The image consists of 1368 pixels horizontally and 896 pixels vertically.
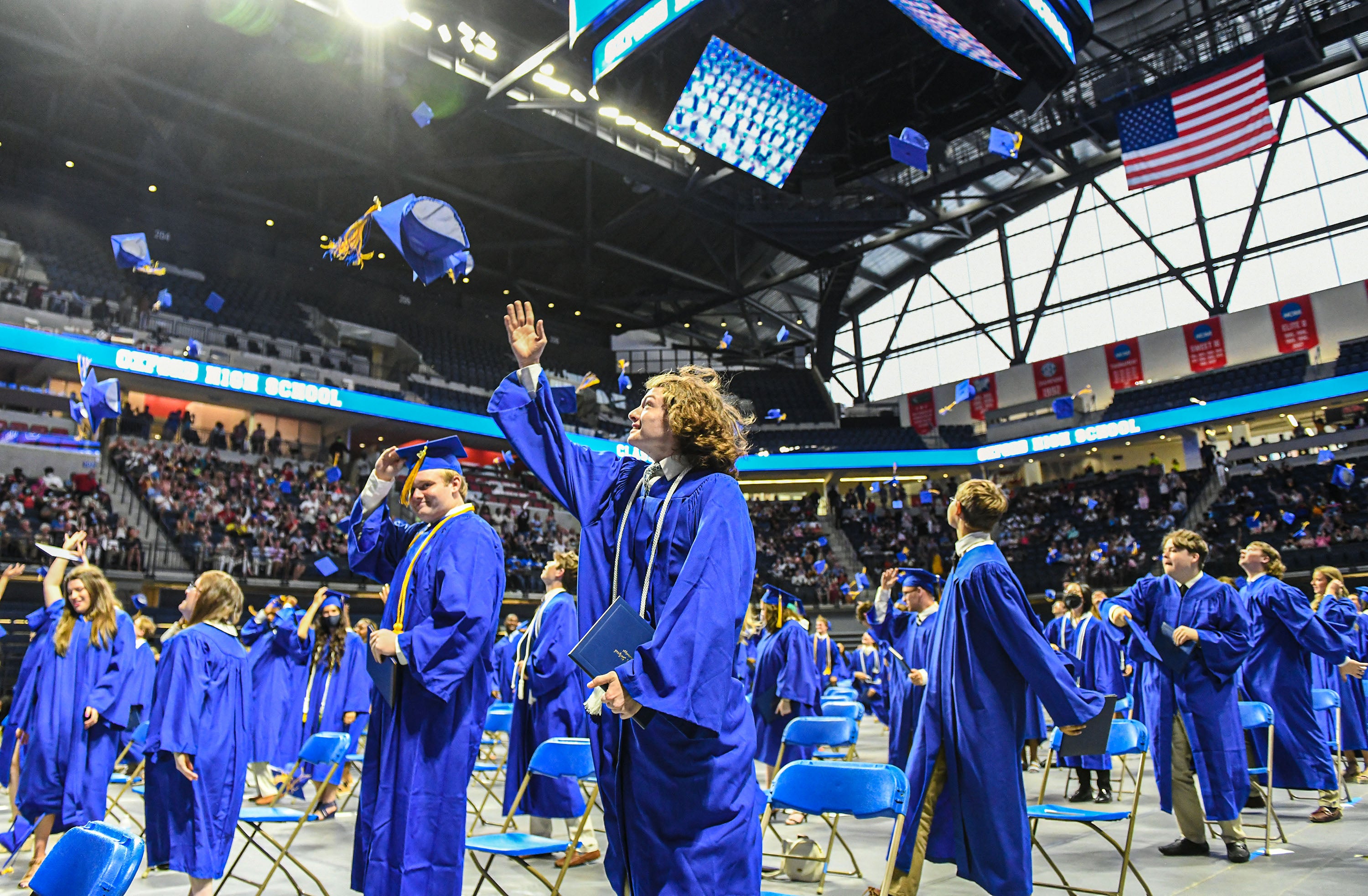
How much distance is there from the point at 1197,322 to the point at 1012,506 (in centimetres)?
858

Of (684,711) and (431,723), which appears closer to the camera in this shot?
(684,711)

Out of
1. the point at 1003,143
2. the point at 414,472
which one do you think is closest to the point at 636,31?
the point at 1003,143

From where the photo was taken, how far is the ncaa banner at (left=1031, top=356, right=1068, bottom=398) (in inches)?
1246

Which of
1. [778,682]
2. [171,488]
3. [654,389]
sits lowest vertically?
[778,682]

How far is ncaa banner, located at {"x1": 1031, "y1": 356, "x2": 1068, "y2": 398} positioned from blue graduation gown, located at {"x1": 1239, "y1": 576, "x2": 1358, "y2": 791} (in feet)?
89.0

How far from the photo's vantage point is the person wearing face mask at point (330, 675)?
7.50m

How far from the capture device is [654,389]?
8.20 feet

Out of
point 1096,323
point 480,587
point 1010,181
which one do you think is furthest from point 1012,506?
point 480,587

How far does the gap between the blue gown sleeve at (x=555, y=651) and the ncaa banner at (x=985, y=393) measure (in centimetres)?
3010

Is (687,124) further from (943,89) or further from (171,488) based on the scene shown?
(171,488)

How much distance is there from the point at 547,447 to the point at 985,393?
33.6 m

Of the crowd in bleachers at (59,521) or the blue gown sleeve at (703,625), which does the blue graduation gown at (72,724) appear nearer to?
the blue gown sleeve at (703,625)

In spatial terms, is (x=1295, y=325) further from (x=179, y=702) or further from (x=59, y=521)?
(x=59, y=521)

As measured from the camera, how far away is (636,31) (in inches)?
517
